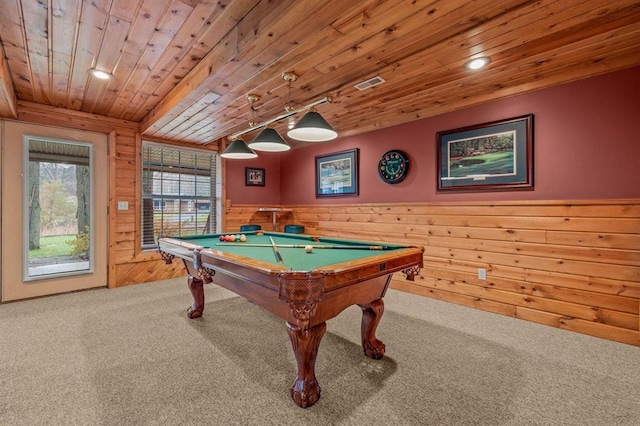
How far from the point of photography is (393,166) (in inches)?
161

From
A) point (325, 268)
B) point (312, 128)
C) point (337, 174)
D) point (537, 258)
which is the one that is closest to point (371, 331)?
point (325, 268)

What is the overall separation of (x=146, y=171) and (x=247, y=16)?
353cm

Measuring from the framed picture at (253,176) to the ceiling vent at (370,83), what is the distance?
3.14 m

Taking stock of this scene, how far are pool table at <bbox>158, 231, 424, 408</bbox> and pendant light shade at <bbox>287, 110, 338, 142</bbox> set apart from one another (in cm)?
94

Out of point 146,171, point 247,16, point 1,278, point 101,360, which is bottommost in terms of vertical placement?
point 101,360

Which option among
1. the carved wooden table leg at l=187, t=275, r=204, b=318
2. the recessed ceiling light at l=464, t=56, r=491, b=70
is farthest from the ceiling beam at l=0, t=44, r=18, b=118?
the recessed ceiling light at l=464, t=56, r=491, b=70

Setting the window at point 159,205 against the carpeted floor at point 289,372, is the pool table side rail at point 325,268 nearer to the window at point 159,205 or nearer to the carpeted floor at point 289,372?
the carpeted floor at point 289,372

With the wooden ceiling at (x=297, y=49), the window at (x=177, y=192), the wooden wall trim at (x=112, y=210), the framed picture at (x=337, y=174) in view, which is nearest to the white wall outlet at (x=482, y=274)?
the wooden ceiling at (x=297, y=49)

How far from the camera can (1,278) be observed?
3396 mm

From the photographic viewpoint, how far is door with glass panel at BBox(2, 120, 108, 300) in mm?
3465

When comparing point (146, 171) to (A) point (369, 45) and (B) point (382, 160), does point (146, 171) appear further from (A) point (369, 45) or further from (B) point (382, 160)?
(A) point (369, 45)

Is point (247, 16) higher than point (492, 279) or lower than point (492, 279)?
higher

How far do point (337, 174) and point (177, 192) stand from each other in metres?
2.71

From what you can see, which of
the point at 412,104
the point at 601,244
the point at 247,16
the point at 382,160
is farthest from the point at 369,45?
the point at 601,244
